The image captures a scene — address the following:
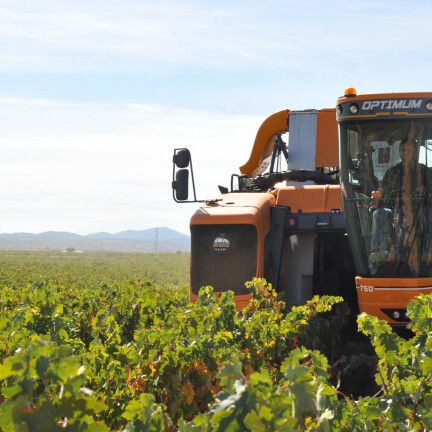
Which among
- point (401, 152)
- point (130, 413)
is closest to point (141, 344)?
point (130, 413)

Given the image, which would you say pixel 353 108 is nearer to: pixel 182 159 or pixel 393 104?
pixel 393 104

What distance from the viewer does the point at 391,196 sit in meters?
9.05

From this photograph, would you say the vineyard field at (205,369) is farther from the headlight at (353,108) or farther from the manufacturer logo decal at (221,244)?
the headlight at (353,108)

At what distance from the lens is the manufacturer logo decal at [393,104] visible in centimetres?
916

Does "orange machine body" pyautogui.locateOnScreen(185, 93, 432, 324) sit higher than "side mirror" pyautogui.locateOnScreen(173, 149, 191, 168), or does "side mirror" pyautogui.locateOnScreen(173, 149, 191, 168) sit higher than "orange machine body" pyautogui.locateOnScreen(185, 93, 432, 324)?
"side mirror" pyautogui.locateOnScreen(173, 149, 191, 168)

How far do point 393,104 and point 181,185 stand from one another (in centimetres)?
232

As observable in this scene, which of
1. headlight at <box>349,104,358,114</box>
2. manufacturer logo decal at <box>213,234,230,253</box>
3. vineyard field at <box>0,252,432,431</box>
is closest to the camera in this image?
vineyard field at <box>0,252,432,431</box>

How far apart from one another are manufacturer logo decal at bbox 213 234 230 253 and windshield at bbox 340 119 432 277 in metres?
1.30

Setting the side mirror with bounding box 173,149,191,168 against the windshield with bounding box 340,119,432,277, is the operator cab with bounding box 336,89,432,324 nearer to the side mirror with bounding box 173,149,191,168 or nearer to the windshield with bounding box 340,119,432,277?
the windshield with bounding box 340,119,432,277

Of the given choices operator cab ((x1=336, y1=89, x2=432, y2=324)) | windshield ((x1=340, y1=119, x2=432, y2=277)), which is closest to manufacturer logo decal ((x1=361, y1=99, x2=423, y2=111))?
operator cab ((x1=336, y1=89, x2=432, y2=324))

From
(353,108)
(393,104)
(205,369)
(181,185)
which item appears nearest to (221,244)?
(181,185)

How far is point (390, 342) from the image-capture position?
578cm

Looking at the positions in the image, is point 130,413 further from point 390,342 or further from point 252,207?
point 252,207

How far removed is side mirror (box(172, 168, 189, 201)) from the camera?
383 inches
